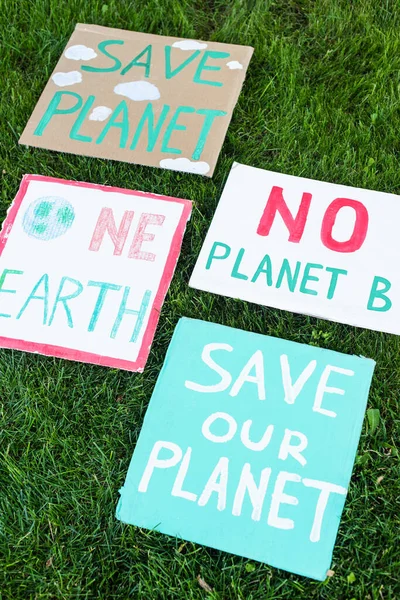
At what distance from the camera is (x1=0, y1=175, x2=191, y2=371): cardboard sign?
1.49 m

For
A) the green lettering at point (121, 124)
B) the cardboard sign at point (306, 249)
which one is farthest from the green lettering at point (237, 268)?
the green lettering at point (121, 124)

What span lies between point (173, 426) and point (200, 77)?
1.06 metres

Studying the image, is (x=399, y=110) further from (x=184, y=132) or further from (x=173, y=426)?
(x=173, y=426)

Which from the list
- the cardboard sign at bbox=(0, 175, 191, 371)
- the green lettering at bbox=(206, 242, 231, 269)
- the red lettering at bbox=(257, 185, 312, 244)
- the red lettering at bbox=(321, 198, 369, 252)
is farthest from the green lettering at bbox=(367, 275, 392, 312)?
the cardboard sign at bbox=(0, 175, 191, 371)

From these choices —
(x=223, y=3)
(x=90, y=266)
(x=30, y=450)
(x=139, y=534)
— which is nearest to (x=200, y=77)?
(x=223, y=3)

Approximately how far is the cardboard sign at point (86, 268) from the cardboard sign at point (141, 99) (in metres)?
0.14

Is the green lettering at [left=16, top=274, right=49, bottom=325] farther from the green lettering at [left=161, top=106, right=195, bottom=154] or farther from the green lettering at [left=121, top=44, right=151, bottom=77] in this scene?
the green lettering at [left=121, top=44, right=151, bottom=77]

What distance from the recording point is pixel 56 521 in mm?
1284

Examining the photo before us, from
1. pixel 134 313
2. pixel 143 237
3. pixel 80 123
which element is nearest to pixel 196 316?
pixel 134 313

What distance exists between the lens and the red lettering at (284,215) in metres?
1.60

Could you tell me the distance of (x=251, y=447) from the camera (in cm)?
133

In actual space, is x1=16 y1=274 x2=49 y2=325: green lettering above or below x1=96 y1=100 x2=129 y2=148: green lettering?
below

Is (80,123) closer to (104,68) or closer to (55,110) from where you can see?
(55,110)

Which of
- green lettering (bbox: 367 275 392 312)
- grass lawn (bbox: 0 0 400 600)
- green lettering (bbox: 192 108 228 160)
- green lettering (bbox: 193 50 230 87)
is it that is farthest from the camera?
green lettering (bbox: 193 50 230 87)
